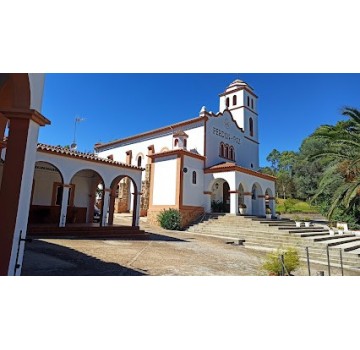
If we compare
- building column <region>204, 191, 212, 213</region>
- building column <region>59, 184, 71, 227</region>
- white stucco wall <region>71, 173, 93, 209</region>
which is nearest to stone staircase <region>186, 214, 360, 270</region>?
building column <region>204, 191, 212, 213</region>

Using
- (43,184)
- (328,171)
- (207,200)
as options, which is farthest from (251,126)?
(43,184)

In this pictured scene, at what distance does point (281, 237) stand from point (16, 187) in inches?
433

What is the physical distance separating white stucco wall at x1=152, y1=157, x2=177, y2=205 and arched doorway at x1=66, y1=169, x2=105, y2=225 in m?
4.59

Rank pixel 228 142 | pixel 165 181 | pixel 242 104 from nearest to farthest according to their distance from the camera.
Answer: pixel 165 181 < pixel 228 142 < pixel 242 104

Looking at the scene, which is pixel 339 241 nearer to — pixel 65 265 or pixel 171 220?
pixel 171 220

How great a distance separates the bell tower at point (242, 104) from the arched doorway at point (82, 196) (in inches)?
594

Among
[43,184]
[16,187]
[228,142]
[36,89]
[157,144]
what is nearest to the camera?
[16,187]

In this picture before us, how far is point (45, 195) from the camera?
13086 millimetres

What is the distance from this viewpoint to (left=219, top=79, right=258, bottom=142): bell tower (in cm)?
2495

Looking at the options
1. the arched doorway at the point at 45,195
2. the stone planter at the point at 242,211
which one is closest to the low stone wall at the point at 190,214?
the stone planter at the point at 242,211

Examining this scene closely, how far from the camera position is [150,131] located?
2353cm

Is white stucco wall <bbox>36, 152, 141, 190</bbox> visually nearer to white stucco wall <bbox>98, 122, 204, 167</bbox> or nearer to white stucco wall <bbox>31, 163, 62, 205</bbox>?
white stucco wall <bbox>31, 163, 62, 205</bbox>
